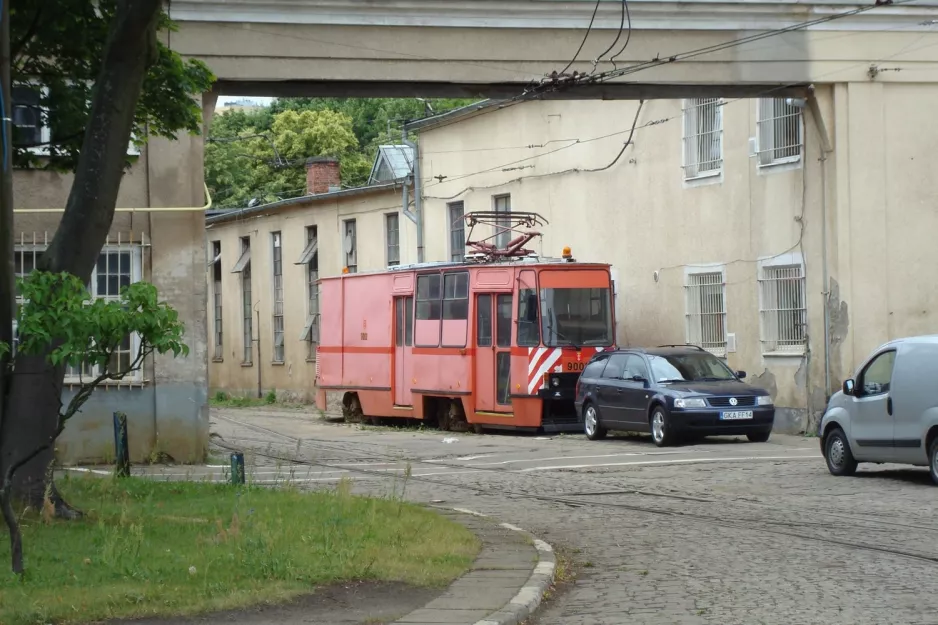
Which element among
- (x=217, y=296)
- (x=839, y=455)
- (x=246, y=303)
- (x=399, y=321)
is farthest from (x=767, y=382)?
(x=217, y=296)

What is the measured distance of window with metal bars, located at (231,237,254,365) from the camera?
160ft

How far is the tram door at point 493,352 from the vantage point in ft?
89.7

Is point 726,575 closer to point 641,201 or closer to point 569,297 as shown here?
point 569,297

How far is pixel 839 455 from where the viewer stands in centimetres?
1769

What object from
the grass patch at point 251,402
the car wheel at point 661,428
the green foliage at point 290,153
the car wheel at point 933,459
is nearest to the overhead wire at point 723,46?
the car wheel at point 661,428

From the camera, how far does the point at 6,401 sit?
1156 centimetres

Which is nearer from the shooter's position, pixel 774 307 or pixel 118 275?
pixel 118 275

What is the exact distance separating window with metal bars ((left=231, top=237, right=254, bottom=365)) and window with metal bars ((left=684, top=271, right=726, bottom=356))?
22.0 meters

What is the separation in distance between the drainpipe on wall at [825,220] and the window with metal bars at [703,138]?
376cm

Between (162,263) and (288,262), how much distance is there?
25.7m

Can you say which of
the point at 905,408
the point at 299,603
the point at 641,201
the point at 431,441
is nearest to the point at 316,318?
the point at 641,201

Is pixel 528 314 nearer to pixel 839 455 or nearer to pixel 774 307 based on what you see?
pixel 774 307

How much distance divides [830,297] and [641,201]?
732 centimetres

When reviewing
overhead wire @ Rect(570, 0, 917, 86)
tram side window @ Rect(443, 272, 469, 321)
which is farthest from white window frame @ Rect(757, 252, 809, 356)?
tram side window @ Rect(443, 272, 469, 321)
